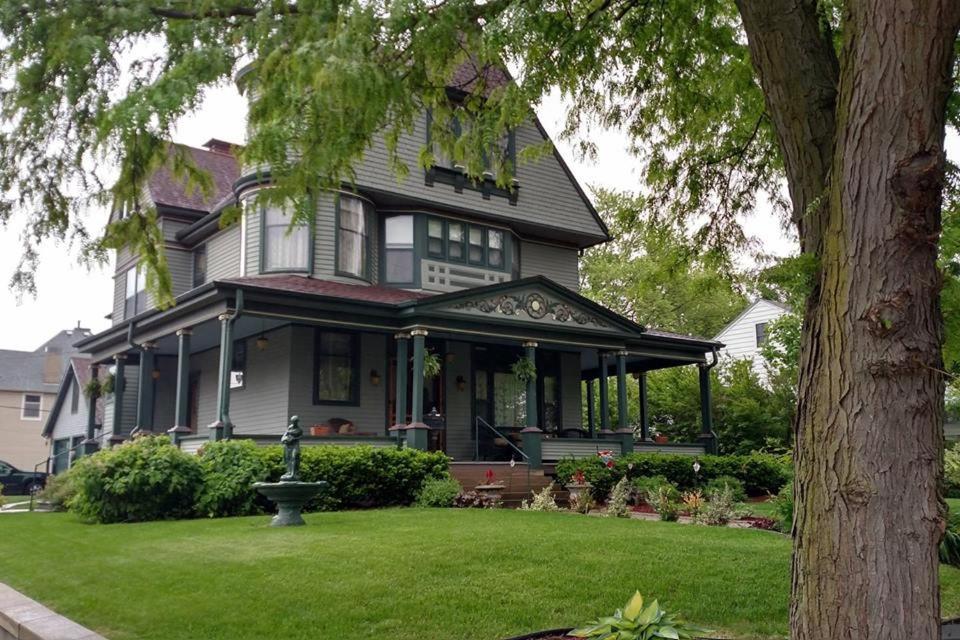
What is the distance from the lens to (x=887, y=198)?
14.0 feet

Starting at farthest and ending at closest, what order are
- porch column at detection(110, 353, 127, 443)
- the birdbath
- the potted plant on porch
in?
porch column at detection(110, 353, 127, 443) < the potted plant on porch < the birdbath

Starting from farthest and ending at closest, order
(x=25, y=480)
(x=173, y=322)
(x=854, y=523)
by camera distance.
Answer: (x=25, y=480)
(x=173, y=322)
(x=854, y=523)

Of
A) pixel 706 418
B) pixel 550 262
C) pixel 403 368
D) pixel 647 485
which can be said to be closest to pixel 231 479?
pixel 403 368

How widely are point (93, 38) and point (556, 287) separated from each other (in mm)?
14023

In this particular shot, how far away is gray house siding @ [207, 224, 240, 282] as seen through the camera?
19.9 metres

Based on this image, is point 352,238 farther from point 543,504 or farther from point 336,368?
point 543,504

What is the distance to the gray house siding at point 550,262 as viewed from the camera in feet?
73.7

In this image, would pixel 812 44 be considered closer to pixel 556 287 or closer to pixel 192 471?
pixel 192 471

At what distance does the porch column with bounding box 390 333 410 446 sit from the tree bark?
12.8 meters

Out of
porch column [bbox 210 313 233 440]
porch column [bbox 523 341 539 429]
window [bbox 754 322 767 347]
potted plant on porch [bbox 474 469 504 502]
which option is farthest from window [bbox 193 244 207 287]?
window [bbox 754 322 767 347]

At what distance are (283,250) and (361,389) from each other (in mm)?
3394

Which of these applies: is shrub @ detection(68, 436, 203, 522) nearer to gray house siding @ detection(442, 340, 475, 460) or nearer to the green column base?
the green column base

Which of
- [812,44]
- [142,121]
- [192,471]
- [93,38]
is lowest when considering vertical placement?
[192,471]

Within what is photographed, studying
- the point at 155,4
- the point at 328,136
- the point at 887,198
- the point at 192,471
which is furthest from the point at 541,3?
the point at 192,471
